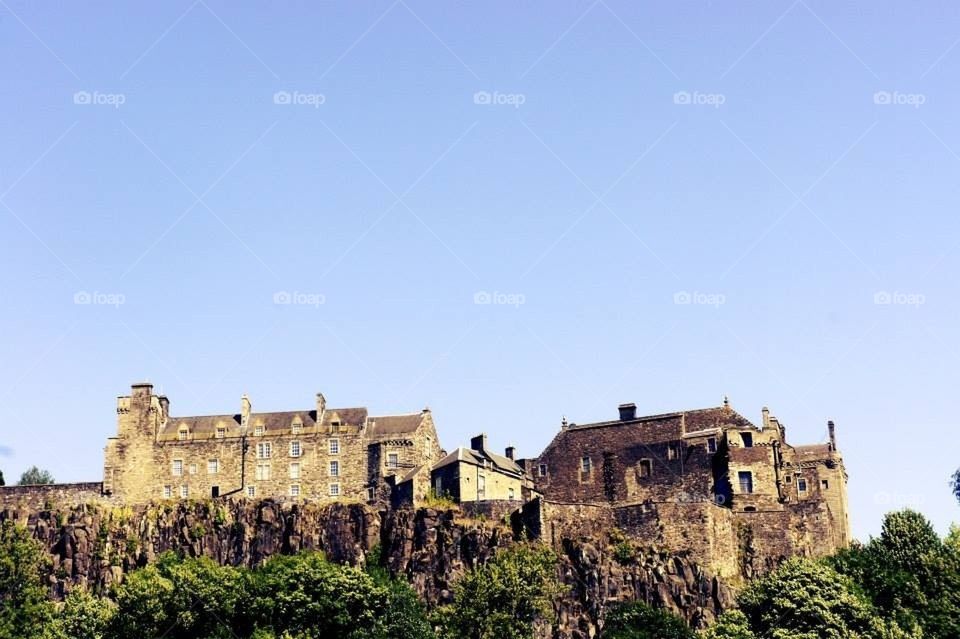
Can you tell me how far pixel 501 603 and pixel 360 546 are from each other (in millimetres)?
18154

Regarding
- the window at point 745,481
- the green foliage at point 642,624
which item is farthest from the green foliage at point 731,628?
the window at point 745,481

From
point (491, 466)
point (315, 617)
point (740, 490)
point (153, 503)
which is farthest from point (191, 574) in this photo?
point (740, 490)

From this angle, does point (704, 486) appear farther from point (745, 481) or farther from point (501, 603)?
point (501, 603)

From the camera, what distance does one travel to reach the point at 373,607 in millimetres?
93250

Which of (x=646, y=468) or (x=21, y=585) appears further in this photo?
(x=646, y=468)

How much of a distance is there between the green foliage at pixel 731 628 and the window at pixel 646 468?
2056cm

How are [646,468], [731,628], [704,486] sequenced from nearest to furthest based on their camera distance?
[731,628]
[704,486]
[646,468]

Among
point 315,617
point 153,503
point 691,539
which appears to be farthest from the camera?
point 153,503

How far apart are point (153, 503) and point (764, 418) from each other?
4742 centimetres

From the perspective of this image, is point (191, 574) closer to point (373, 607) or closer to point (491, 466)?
point (373, 607)

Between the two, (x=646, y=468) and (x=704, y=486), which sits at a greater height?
(x=646, y=468)

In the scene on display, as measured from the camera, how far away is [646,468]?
358 feet

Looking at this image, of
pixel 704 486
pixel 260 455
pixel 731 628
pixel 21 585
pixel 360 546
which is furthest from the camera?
pixel 260 455

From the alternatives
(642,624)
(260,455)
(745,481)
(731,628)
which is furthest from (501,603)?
(260,455)
